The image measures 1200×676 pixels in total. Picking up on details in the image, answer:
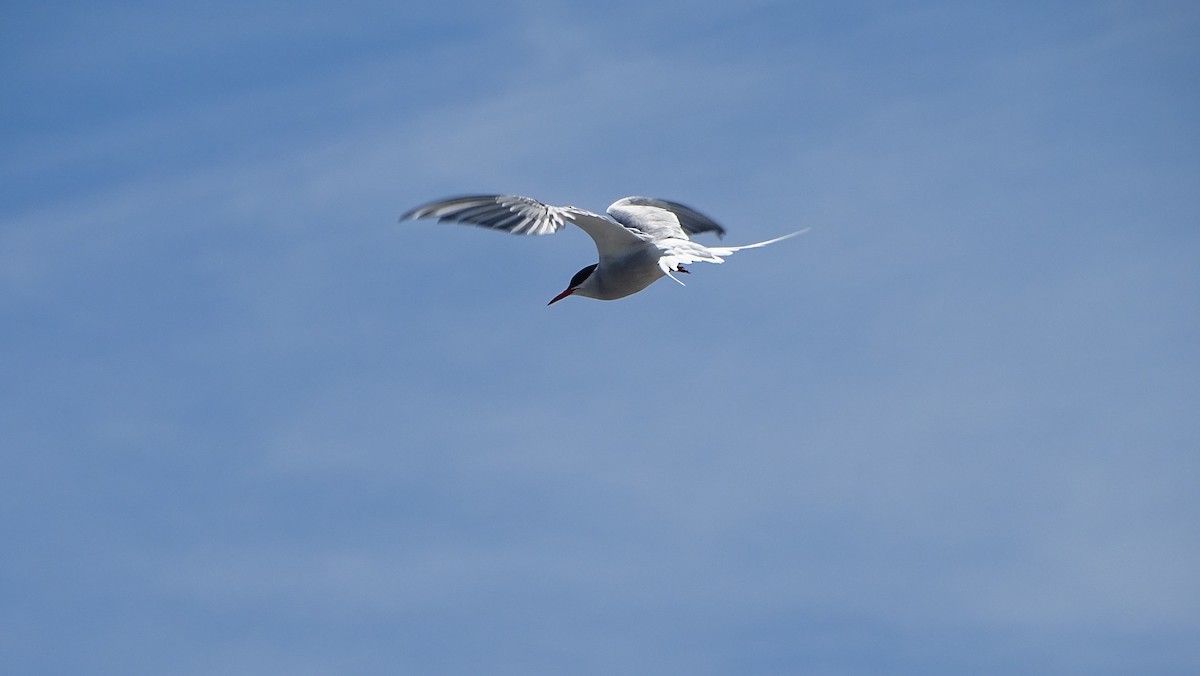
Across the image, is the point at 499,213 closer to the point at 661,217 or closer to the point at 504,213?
the point at 504,213

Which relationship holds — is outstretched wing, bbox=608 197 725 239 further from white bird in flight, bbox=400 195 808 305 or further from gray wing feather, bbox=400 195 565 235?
gray wing feather, bbox=400 195 565 235

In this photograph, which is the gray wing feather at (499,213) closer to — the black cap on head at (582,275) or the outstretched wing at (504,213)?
the outstretched wing at (504,213)

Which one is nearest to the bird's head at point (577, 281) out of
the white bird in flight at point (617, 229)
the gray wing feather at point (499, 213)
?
the white bird in flight at point (617, 229)

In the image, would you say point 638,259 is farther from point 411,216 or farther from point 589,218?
point 411,216

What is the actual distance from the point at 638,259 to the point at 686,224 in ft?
9.36

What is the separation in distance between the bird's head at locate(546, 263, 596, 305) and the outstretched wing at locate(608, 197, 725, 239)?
33.8 inches

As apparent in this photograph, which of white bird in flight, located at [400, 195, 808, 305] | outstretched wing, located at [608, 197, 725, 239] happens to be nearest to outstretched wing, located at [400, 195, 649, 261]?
white bird in flight, located at [400, 195, 808, 305]

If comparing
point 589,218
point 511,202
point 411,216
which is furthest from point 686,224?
point 411,216

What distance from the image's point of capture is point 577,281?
17.0 metres

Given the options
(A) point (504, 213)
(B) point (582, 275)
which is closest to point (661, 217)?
(B) point (582, 275)

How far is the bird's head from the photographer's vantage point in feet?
55.3

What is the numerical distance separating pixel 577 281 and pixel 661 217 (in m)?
1.65

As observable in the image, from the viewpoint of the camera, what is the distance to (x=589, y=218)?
15.0m

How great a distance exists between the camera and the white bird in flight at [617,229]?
13.6 meters
